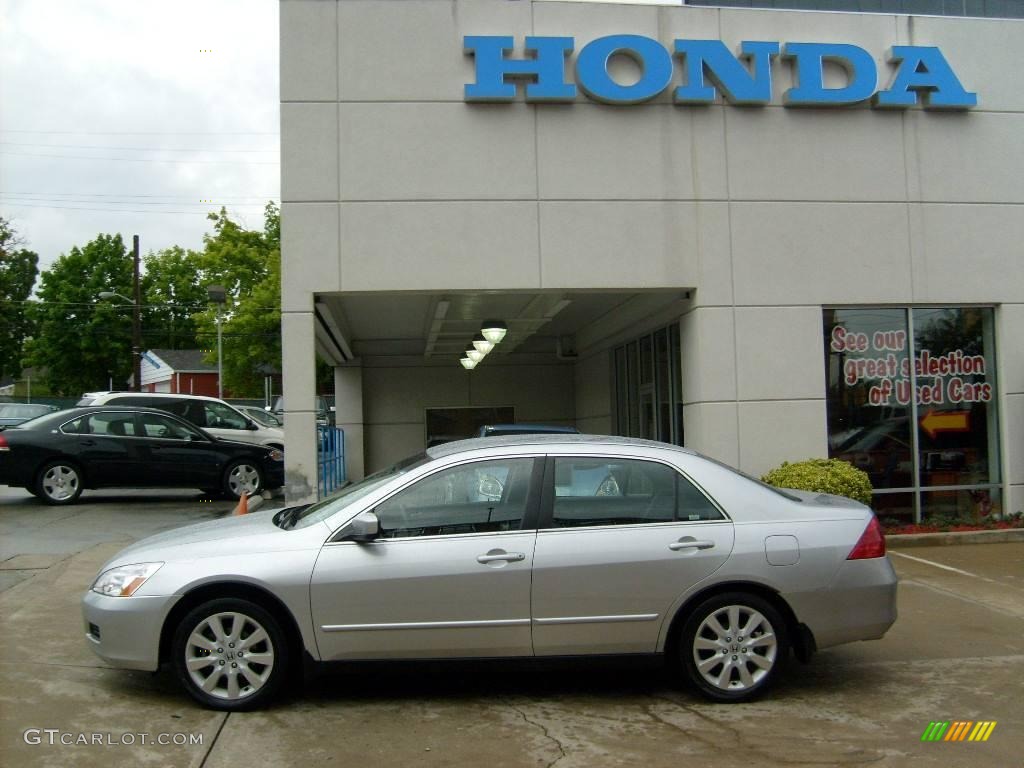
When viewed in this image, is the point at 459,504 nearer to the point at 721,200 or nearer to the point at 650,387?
the point at 721,200

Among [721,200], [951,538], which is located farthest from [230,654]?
[951,538]

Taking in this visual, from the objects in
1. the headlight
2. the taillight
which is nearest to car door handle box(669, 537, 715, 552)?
the taillight

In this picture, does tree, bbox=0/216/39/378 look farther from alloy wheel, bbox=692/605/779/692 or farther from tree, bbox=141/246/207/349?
alloy wheel, bbox=692/605/779/692

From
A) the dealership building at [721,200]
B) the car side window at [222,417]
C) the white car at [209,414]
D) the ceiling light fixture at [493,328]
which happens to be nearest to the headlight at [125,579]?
the dealership building at [721,200]

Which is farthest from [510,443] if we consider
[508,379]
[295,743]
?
[508,379]

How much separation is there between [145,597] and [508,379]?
50.1 ft

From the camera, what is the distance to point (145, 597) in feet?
17.0

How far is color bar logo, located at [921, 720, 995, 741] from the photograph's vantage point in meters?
5.04

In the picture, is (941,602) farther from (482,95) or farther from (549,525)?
(482,95)

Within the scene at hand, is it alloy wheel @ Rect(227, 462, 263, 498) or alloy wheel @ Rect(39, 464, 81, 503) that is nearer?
alloy wheel @ Rect(39, 464, 81, 503)

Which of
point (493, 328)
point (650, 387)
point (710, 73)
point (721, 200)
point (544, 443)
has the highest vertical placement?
point (710, 73)

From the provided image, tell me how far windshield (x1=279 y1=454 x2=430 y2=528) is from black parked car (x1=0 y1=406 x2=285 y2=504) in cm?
956

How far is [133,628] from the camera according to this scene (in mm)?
5184

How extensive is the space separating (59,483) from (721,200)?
1046cm
